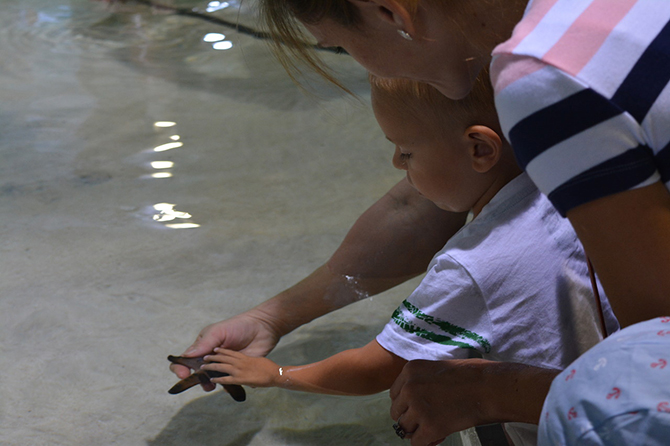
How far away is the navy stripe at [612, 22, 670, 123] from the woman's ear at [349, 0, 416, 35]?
289 mm

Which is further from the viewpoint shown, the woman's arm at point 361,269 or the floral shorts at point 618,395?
the woman's arm at point 361,269

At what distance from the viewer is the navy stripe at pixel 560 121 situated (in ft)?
2.25

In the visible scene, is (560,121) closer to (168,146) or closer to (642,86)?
(642,86)

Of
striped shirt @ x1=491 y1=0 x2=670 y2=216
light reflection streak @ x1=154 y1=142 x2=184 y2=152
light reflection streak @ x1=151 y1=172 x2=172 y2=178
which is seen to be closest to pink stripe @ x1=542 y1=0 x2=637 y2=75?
striped shirt @ x1=491 y1=0 x2=670 y2=216

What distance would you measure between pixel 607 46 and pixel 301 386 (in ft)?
2.96

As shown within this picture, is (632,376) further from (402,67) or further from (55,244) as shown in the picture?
(55,244)

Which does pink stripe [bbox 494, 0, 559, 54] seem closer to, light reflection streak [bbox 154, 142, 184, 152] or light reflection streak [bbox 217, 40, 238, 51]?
light reflection streak [bbox 154, 142, 184, 152]

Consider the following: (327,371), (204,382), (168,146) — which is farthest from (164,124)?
(327,371)

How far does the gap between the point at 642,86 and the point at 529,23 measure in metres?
0.14

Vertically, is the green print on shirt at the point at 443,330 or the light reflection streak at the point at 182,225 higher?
the green print on shirt at the point at 443,330

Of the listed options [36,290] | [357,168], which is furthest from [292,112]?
[36,290]

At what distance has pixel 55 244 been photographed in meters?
1.98

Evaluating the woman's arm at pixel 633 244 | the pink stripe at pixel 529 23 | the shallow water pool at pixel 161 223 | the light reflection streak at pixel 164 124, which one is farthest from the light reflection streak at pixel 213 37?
the woman's arm at pixel 633 244

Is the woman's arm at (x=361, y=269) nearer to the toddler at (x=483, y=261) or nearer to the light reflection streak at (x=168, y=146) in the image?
the toddler at (x=483, y=261)
